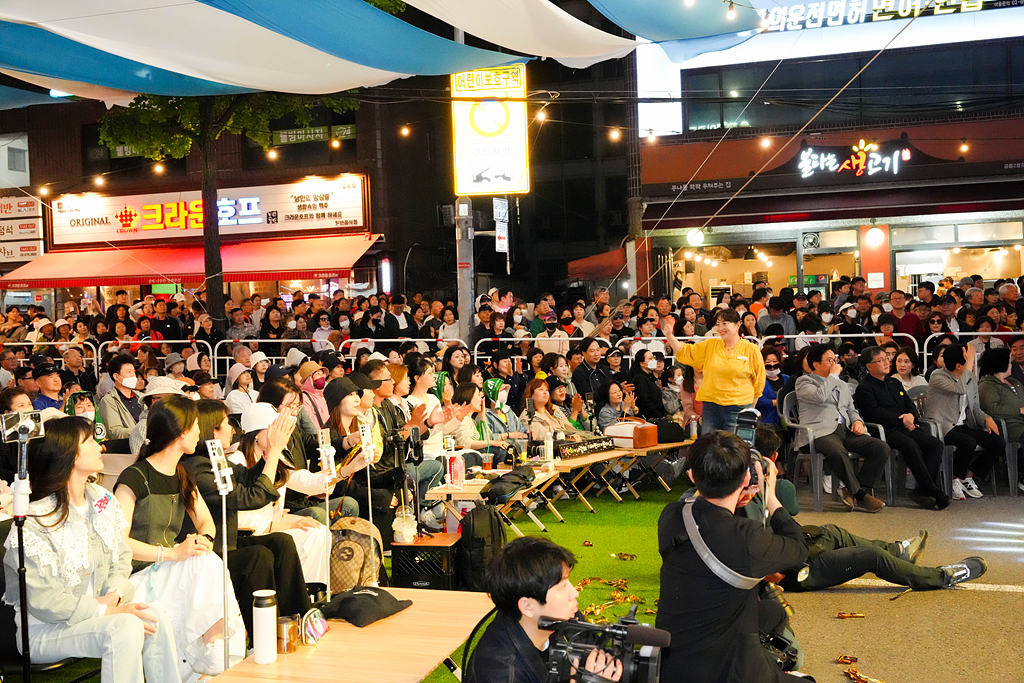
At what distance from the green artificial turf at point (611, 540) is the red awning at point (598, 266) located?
50.5 feet

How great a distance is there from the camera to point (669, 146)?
18.5 metres

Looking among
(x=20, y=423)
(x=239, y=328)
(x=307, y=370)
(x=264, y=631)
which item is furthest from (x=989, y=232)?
(x=20, y=423)

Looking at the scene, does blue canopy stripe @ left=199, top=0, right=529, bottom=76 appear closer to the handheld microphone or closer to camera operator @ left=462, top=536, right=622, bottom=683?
camera operator @ left=462, top=536, right=622, bottom=683

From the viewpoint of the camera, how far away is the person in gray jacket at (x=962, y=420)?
8.90m

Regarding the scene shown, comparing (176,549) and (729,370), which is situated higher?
(729,370)

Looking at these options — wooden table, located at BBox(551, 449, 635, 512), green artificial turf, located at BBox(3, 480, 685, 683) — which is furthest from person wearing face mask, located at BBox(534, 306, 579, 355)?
green artificial turf, located at BBox(3, 480, 685, 683)

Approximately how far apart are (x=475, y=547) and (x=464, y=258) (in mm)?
6259

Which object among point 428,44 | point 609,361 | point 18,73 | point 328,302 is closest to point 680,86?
point 328,302

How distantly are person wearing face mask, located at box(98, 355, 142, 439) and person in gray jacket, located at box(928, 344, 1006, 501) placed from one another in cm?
786

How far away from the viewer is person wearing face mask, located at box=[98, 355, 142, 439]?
8.58m

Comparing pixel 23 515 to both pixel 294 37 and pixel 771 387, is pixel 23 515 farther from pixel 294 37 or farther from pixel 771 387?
pixel 771 387

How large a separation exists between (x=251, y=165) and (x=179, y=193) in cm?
196

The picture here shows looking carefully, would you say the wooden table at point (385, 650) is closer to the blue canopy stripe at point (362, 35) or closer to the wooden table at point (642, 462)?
the blue canopy stripe at point (362, 35)

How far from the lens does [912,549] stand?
6344 millimetres
